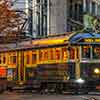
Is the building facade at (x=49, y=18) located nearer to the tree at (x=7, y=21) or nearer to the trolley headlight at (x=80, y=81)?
the tree at (x=7, y=21)

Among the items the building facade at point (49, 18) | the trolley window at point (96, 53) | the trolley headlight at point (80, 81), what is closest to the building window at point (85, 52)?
the trolley window at point (96, 53)

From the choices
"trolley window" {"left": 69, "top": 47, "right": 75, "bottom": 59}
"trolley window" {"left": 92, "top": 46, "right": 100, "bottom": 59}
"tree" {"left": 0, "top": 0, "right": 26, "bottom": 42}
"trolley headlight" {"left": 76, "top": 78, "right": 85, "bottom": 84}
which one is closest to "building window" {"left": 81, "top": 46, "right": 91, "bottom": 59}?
"trolley window" {"left": 92, "top": 46, "right": 100, "bottom": 59}

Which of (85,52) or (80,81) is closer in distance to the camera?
(80,81)

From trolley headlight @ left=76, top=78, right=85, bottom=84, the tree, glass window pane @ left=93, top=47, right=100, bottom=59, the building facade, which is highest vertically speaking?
the building facade

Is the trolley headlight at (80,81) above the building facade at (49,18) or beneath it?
beneath

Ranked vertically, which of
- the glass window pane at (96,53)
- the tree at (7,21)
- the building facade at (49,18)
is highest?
the building facade at (49,18)

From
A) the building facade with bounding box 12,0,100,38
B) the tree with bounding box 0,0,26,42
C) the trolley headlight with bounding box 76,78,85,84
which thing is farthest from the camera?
the building facade with bounding box 12,0,100,38

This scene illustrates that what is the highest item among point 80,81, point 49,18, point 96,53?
point 49,18


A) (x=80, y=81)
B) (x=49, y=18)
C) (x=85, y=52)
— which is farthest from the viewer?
(x=49, y=18)

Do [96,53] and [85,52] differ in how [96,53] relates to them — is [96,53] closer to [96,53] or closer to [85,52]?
[96,53]

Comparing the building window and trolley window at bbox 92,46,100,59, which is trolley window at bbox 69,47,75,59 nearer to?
the building window

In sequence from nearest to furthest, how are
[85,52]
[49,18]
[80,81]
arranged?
[80,81]
[85,52]
[49,18]

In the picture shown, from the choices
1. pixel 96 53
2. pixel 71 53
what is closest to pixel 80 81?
pixel 71 53

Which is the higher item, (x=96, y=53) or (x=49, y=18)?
(x=49, y=18)
